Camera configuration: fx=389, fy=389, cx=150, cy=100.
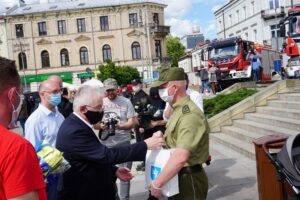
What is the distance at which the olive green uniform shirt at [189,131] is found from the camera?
3021 millimetres

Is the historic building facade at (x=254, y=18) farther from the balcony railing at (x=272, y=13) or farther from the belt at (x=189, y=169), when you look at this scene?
the belt at (x=189, y=169)

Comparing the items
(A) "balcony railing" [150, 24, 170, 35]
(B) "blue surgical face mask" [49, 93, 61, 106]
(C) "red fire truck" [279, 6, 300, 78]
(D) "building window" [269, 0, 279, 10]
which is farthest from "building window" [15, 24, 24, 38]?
(B) "blue surgical face mask" [49, 93, 61, 106]

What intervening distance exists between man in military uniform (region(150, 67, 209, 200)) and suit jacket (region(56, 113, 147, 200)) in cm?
31

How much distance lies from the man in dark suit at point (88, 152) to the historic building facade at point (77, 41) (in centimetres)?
5962

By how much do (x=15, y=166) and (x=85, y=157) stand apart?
1391mm

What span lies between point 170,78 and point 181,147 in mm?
710

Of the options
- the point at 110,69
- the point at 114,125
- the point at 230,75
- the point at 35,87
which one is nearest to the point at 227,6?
the point at 110,69

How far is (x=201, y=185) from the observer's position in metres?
3.31

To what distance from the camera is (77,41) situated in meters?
63.6

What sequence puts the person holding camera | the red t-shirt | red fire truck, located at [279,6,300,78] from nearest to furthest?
the red t-shirt
the person holding camera
red fire truck, located at [279,6,300,78]

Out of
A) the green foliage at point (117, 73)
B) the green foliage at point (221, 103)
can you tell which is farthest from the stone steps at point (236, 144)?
the green foliage at point (117, 73)

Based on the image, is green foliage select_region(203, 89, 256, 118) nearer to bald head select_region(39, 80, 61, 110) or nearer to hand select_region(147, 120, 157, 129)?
hand select_region(147, 120, 157, 129)

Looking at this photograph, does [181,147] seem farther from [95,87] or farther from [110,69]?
[110,69]

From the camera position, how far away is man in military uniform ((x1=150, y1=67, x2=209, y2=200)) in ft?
9.80
